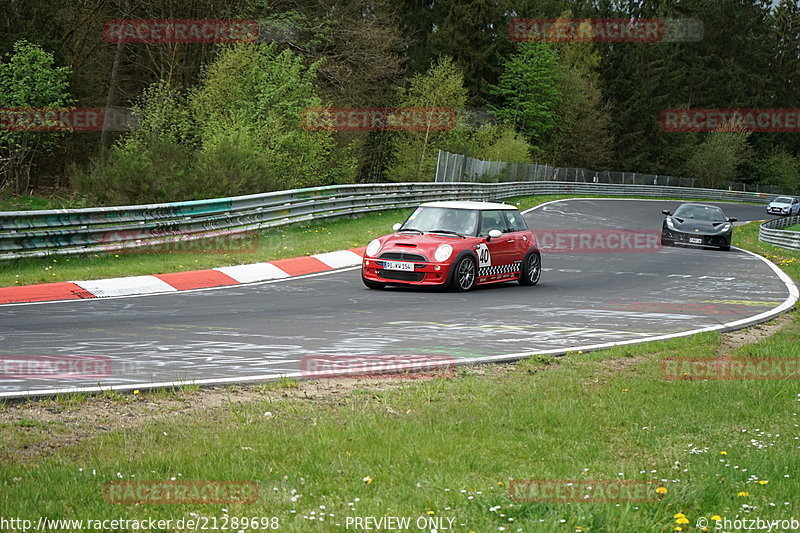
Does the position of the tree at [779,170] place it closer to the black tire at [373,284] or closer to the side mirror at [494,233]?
the side mirror at [494,233]

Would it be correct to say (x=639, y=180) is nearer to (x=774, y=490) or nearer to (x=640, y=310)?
(x=640, y=310)

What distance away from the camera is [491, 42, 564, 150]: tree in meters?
78.9

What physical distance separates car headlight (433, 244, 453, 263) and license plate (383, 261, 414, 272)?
429mm

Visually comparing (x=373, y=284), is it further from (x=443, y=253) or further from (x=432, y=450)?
(x=432, y=450)

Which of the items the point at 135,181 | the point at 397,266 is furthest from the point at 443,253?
the point at 135,181

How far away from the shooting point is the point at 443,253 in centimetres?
1523

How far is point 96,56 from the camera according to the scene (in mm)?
45625

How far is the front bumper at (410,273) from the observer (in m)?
15.2

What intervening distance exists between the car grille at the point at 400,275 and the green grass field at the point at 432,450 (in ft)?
23.4

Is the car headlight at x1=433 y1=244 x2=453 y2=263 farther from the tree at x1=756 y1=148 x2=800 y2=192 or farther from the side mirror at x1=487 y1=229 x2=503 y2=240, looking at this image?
the tree at x1=756 y1=148 x2=800 y2=192

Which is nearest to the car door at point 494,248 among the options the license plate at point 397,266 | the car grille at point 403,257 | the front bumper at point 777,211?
the car grille at point 403,257

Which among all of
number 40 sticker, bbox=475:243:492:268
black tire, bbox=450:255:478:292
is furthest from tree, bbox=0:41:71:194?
black tire, bbox=450:255:478:292

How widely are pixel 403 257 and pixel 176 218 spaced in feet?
18.4

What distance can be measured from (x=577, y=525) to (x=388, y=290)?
1136cm
